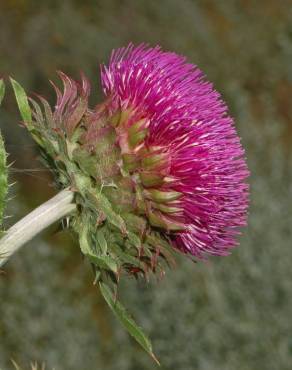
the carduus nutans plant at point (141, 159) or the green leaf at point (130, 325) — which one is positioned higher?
the carduus nutans plant at point (141, 159)

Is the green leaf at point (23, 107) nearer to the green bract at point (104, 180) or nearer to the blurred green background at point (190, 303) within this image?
the green bract at point (104, 180)

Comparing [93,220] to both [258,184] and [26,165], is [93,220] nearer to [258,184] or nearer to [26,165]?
[258,184]

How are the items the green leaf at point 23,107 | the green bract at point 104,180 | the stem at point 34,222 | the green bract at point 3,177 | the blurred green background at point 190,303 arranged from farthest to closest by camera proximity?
the blurred green background at point 190,303 → the green bract at point 104,180 → the green leaf at point 23,107 → the stem at point 34,222 → the green bract at point 3,177

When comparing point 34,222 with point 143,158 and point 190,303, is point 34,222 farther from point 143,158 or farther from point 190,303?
point 190,303

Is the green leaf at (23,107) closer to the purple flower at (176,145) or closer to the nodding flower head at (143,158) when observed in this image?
the nodding flower head at (143,158)

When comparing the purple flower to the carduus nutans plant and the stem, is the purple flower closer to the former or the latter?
the carduus nutans plant

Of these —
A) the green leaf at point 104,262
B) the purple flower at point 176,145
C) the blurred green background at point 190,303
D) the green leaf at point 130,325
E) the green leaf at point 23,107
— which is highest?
the green leaf at point 23,107

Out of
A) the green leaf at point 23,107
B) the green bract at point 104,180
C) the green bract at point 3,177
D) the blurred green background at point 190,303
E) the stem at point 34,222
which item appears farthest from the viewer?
the blurred green background at point 190,303

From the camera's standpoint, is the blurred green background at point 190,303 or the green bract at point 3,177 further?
the blurred green background at point 190,303

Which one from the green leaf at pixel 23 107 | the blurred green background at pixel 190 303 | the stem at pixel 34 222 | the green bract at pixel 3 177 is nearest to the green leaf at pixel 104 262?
the stem at pixel 34 222
